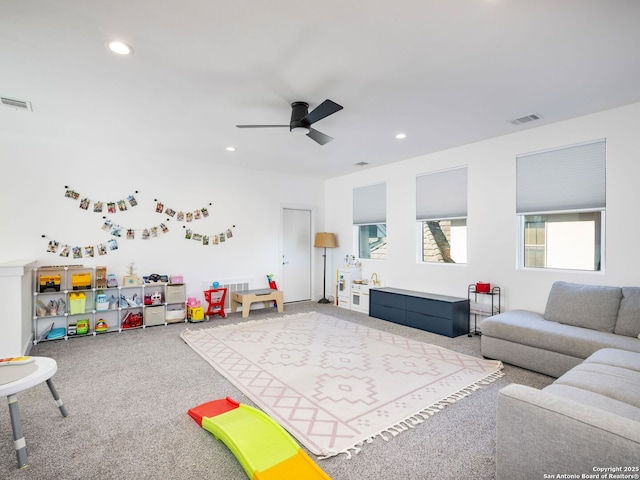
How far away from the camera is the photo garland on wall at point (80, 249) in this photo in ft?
14.5

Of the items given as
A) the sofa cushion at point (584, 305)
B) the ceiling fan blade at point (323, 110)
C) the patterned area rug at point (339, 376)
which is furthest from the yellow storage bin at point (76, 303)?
the sofa cushion at point (584, 305)

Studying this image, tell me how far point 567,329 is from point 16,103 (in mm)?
5844

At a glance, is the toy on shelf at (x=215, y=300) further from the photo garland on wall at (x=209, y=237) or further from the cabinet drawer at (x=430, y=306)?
the cabinet drawer at (x=430, y=306)

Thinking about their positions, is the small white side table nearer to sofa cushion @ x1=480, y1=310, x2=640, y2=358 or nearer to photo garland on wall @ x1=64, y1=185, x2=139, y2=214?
photo garland on wall @ x1=64, y1=185, x2=139, y2=214

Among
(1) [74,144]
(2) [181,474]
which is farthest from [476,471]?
(1) [74,144]

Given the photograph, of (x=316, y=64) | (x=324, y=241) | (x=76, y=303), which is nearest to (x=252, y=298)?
(x=324, y=241)

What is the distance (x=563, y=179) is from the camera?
3.74 m

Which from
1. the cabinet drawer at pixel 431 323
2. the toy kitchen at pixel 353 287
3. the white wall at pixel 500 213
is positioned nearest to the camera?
the white wall at pixel 500 213

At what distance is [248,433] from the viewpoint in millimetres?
1981

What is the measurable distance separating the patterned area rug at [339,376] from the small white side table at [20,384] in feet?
4.52

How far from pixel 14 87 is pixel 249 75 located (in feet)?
7.11

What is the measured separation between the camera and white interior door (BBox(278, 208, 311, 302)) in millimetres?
6613

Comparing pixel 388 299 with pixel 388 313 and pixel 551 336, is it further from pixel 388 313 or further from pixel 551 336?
pixel 551 336

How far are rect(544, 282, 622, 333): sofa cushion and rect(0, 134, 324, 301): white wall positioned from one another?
14.5ft
